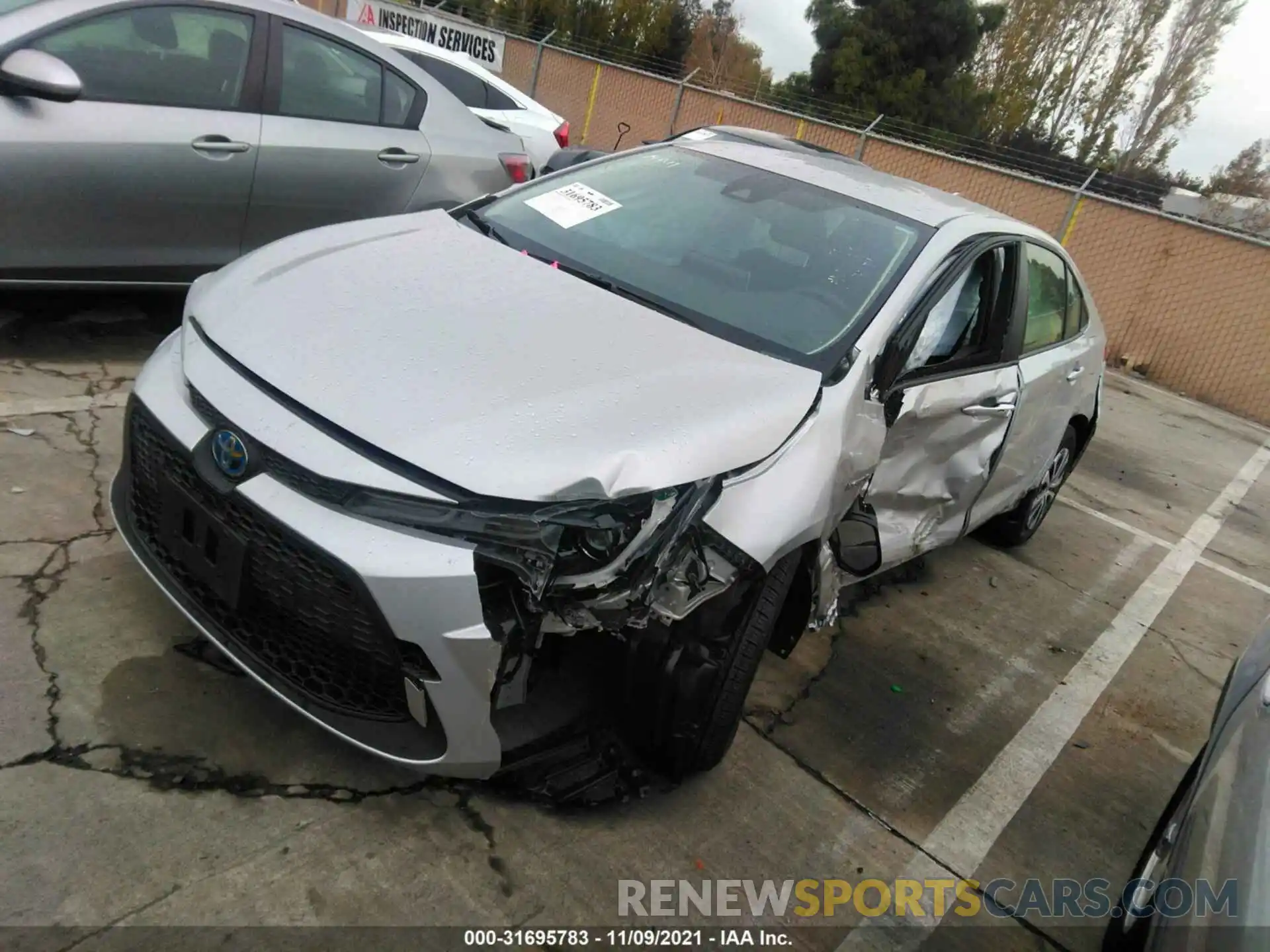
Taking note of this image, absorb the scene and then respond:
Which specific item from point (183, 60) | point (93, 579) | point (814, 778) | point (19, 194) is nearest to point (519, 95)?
point (183, 60)

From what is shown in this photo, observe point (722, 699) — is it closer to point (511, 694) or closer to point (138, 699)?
point (511, 694)

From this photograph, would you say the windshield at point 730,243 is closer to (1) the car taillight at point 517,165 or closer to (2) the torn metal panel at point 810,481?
(2) the torn metal panel at point 810,481

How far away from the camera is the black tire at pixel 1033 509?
179 inches

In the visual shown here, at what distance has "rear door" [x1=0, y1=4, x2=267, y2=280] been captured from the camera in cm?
346

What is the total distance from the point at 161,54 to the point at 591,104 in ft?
51.4

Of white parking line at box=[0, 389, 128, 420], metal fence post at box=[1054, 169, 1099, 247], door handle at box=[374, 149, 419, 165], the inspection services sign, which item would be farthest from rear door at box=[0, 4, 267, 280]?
metal fence post at box=[1054, 169, 1099, 247]

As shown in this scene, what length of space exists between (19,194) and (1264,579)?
663cm

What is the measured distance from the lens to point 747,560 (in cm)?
212

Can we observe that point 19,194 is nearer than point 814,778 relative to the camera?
No

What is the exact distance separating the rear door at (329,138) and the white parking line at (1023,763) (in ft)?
12.2

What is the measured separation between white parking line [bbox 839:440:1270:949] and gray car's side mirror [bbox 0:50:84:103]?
12.3 ft

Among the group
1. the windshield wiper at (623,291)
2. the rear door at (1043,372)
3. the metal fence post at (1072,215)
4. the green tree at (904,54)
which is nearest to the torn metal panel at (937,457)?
the rear door at (1043,372)

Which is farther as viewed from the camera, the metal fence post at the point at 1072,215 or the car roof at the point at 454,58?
the metal fence post at the point at 1072,215

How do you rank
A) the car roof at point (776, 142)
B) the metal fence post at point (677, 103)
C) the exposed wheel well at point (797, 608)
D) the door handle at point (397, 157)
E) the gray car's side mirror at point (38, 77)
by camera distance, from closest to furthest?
the exposed wheel well at point (797, 608) → the gray car's side mirror at point (38, 77) → the car roof at point (776, 142) → the door handle at point (397, 157) → the metal fence post at point (677, 103)
